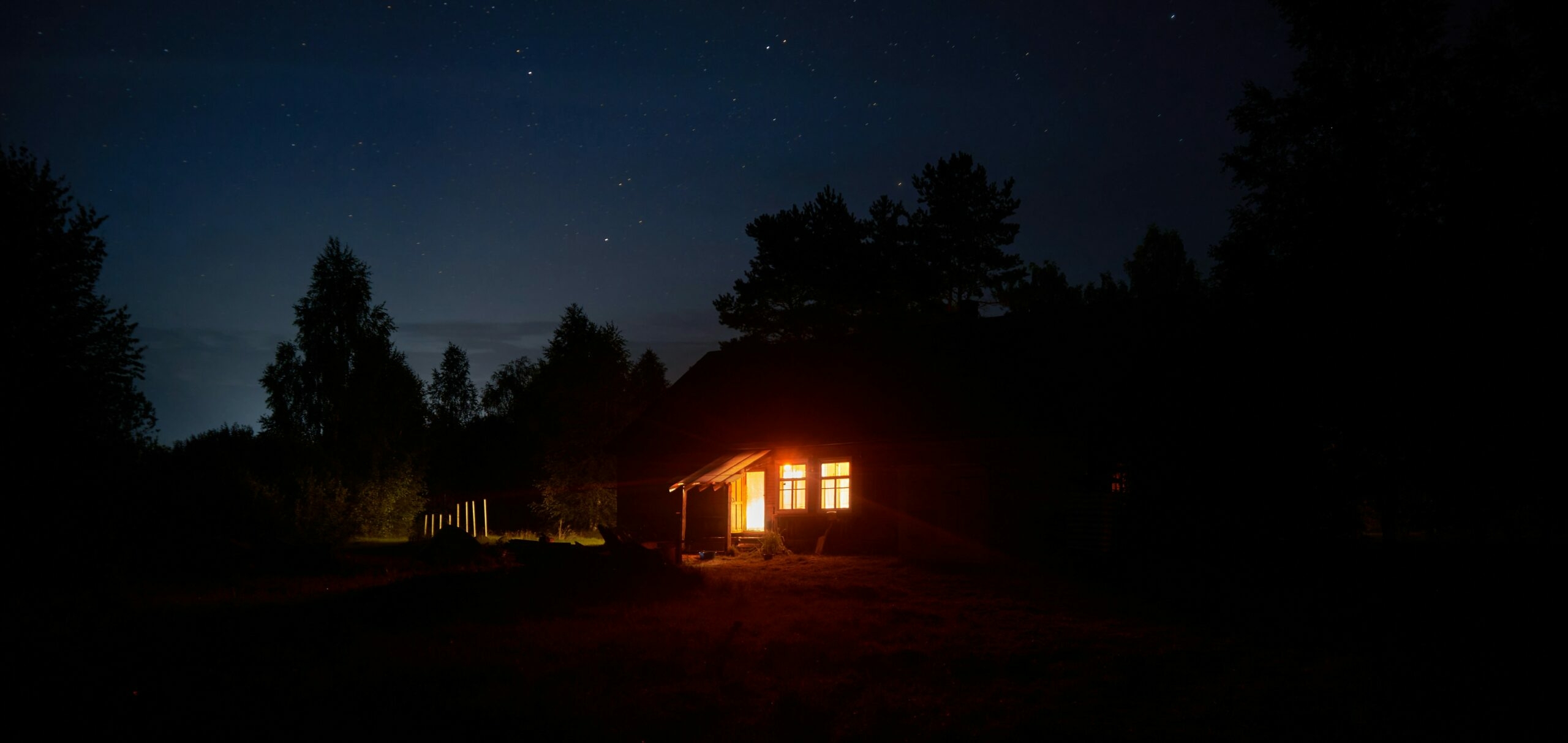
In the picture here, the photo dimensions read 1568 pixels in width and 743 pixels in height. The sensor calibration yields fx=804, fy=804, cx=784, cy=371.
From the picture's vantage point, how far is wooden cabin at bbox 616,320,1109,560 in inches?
691

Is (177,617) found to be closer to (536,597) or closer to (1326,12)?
(536,597)

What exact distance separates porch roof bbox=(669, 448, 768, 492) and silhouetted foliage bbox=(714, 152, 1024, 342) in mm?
15011

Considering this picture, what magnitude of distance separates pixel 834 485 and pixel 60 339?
1669cm

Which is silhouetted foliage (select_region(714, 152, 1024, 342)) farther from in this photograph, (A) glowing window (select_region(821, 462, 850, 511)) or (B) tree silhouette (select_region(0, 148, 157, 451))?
(B) tree silhouette (select_region(0, 148, 157, 451))

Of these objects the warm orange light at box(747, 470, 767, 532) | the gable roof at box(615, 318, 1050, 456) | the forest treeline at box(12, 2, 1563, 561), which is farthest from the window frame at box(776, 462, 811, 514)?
the forest treeline at box(12, 2, 1563, 561)

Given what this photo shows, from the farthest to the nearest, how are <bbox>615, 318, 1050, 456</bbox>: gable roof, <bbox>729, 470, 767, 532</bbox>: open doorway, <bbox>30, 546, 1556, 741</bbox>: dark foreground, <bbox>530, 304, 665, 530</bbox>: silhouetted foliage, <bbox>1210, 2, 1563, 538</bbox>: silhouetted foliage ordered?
<bbox>530, 304, 665, 530</bbox>: silhouetted foliage, <bbox>729, 470, 767, 532</bbox>: open doorway, <bbox>615, 318, 1050, 456</bbox>: gable roof, <bbox>1210, 2, 1563, 538</bbox>: silhouetted foliage, <bbox>30, 546, 1556, 741</bbox>: dark foreground

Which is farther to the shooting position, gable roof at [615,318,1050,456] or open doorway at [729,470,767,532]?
open doorway at [729,470,767,532]

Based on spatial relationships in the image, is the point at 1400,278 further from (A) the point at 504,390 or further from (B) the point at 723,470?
(A) the point at 504,390

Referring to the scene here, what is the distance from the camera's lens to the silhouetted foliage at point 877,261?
115 feet

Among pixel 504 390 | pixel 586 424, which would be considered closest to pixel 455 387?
pixel 504 390

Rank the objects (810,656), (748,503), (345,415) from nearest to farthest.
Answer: (810,656) → (748,503) → (345,415)

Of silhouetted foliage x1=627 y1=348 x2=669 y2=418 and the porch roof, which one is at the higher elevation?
silhouetted foliage x1=627 y1=348 x2=669 y2=418

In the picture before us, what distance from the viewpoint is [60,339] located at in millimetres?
16234

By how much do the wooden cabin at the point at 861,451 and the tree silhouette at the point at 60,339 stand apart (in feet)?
38.6
